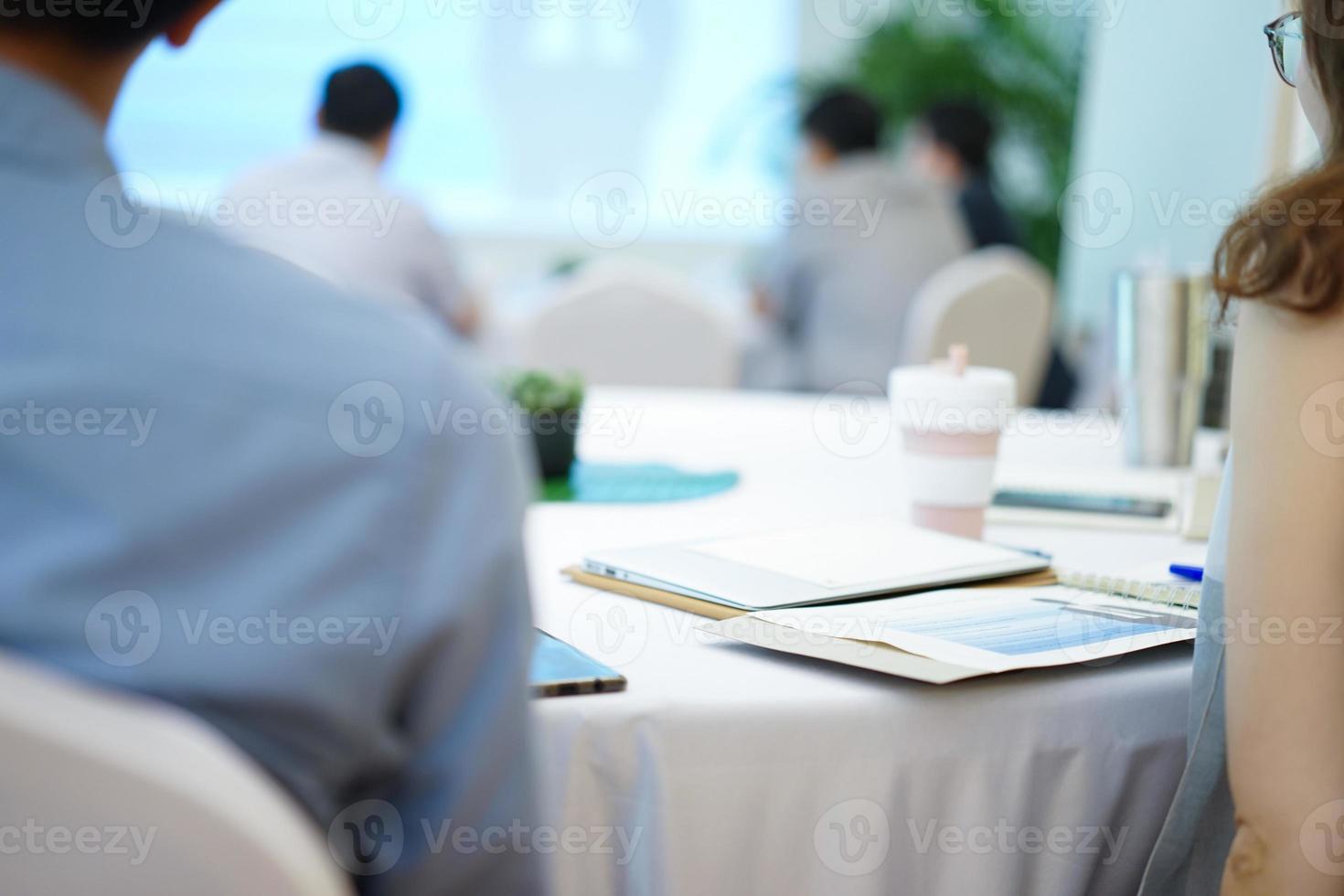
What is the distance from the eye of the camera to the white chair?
3281 mm

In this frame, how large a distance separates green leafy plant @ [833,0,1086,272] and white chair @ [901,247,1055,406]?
237 cm

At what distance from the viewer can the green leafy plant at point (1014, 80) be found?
577 cm

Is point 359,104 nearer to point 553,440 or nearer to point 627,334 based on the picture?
point 627,334

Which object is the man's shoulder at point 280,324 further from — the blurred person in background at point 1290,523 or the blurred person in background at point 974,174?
the blurred person in background at point 974,174

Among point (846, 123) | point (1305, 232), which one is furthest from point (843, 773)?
point (846, 123)

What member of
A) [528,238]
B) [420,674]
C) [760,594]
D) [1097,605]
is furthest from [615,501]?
[528,238]

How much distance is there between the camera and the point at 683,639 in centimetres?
96

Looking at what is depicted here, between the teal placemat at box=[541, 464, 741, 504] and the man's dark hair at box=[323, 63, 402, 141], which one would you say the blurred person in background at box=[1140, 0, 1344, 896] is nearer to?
the teal placemat at box=[541, 464, 741, 504]

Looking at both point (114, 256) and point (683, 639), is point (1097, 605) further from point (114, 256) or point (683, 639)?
point (114, 256)

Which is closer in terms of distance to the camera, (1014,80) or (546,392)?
(546,392)

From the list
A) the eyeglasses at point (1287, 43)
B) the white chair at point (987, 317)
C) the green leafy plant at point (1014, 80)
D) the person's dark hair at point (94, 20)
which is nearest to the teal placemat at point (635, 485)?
the eyeglasses at point (1287, 43)

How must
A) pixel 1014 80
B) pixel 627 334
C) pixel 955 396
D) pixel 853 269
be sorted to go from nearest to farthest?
pixel 955 396 < pixel 627 334 < pixel 853 269 < pixel 1014 80

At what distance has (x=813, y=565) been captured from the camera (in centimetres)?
109

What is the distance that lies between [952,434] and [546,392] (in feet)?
1.73
